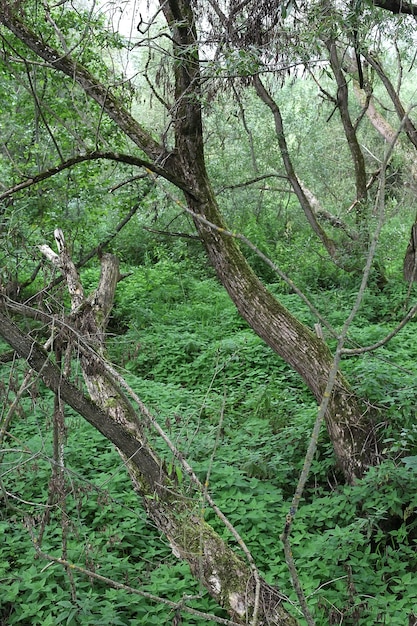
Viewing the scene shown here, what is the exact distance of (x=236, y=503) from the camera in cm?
411

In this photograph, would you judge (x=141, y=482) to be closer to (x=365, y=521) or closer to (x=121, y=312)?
(x=365, y=521)

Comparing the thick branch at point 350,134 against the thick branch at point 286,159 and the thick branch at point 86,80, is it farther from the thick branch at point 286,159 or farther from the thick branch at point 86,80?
the thick branch at point 86,80

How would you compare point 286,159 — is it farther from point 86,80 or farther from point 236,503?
point 236,503

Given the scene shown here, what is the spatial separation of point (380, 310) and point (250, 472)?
413 centimetres

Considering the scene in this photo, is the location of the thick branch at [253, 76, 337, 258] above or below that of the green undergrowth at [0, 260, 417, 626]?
above

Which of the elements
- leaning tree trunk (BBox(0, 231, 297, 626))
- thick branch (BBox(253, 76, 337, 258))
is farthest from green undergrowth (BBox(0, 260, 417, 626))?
thick branch (BBox(253, 76, 337, 258))

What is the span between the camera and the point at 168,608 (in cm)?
328

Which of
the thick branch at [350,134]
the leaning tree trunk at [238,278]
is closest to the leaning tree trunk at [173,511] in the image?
the leaning tree trunk at [238,278]

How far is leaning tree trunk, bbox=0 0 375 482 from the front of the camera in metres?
5.00

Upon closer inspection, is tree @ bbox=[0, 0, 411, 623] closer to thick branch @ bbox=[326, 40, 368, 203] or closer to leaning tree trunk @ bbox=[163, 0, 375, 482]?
leaning tree trunk @ bbox=[163, 0, 375, 482]

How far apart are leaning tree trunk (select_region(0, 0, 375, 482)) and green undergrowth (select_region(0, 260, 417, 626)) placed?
1.48 feet

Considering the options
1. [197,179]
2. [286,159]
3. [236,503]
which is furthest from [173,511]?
[286,159]

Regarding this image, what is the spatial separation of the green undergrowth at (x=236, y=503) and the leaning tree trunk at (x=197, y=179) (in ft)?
1.48

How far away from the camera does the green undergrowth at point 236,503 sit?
10.6 feet
